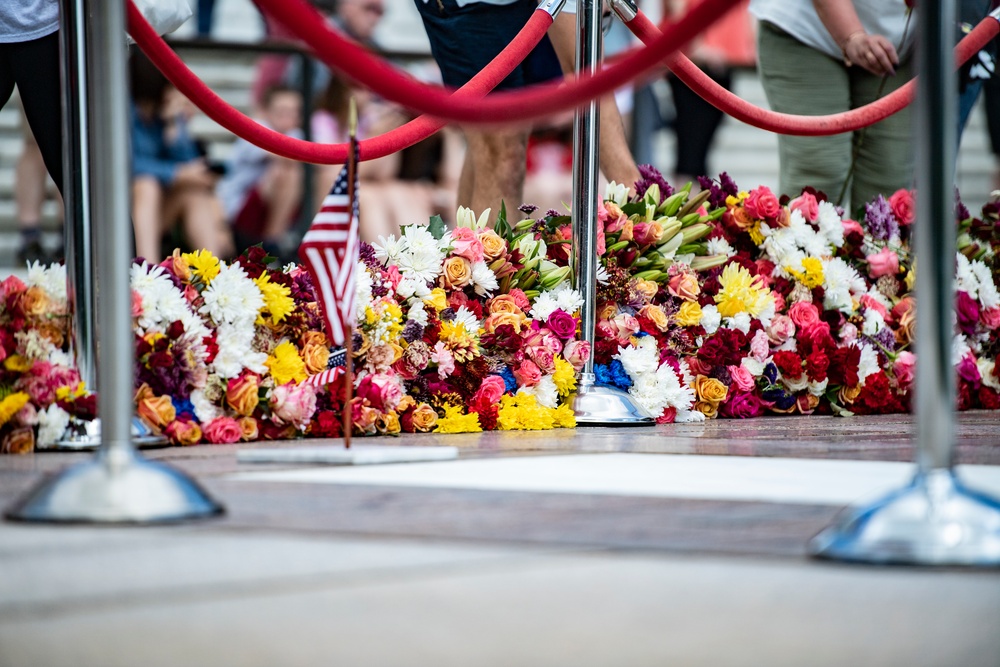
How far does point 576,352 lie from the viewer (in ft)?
10.3

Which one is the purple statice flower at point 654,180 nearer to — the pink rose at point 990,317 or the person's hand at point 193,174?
the pink rose at point 990,317

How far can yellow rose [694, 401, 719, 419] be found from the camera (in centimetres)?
344

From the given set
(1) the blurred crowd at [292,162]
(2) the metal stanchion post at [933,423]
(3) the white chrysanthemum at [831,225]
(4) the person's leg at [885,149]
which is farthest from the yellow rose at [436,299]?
(1) the blurred crowd at [292,162]

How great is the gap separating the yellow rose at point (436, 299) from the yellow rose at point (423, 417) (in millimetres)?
209

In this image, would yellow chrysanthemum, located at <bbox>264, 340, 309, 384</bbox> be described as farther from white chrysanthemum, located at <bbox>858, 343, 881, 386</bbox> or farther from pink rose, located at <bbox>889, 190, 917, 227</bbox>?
pink rose, located at <bbox>889, 190, 917, 227</bbox>

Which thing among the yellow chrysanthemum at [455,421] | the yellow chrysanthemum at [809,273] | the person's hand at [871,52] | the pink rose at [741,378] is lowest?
the yellow chrysanthemum at [455,421]

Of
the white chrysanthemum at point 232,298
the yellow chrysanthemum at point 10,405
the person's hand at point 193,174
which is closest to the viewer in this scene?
the yellow chrysanthemum at point 10,405

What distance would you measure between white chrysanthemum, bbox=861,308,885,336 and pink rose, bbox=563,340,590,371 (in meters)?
0.95

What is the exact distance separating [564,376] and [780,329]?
0.69 meters

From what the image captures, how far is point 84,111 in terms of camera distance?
2.56 metres

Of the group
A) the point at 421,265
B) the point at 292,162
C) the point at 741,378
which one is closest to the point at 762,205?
the point at 741,378

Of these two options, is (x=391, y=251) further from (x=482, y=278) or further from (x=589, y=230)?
(x=589, y=230)

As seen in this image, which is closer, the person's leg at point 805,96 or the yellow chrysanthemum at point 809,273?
the yellow chrysanthemum at point 809,273

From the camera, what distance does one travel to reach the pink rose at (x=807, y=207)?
373 cm
